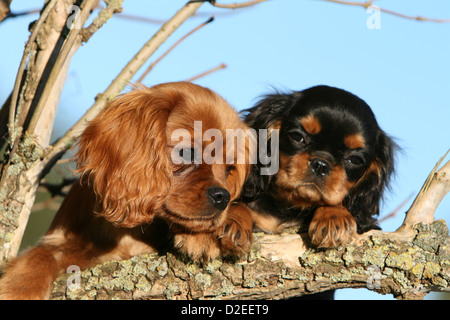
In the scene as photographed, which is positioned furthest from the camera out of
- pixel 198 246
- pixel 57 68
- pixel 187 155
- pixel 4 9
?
pixel 4 9

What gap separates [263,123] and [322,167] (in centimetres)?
82

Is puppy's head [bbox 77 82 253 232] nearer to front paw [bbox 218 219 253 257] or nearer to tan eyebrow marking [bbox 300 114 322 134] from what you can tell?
front paw [bbox 218 219 253 257]

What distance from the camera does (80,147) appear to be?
3531 mm

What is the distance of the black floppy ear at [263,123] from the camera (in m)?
4.03

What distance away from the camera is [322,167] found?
3703 mm

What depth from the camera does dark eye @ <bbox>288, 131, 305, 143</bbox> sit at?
3.94m

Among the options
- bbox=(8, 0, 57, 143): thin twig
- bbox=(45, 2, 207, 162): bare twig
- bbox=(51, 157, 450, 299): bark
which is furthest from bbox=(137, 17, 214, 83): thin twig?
bbox=(51, 157, 450, 299): bark

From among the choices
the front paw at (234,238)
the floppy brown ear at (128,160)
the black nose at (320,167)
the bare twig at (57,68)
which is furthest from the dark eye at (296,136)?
the bare twig at (57,68)

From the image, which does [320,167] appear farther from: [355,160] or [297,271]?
[297,271]

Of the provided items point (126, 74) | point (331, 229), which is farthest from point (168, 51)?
point (331, 229)
